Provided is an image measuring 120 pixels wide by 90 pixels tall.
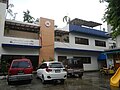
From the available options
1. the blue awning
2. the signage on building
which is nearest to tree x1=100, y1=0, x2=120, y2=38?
the signage on building

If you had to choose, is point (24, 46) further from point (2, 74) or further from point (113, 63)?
point (113, 63)

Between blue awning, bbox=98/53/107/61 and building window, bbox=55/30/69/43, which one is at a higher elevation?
building window, bbox=55/30/69/43

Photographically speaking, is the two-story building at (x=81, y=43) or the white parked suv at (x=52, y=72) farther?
the two-story building at (x=81, y=43)

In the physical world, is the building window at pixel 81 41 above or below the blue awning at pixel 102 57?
above

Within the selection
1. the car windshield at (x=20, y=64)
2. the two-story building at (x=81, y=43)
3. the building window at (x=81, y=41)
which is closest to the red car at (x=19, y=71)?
the car windshield at (x=20, y=64)

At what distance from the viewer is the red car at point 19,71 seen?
11836 mm

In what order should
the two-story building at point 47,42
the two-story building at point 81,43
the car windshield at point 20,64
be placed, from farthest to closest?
1. the two-story building at point 81,43
2. the two-story building at point 47,42
3. the car windshield at point 20,64

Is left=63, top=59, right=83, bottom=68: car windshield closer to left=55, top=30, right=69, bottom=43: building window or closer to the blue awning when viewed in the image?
left=55, top=30, right=69, bottom=43: building window

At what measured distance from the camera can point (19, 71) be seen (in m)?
12.0

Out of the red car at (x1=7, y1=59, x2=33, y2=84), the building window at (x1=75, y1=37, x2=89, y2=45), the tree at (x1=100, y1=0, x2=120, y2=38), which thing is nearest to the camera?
the tree at (x1=100, y1=0, x2=120, y2=38)

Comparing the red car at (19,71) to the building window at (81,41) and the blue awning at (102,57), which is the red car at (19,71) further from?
the blue awning at (102,57)

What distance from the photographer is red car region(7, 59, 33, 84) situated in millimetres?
11836

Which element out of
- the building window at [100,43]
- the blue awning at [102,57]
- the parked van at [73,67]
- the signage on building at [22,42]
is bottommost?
the parked van at [73,67]

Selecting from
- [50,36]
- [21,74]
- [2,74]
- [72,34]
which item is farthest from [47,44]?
[21,74]
